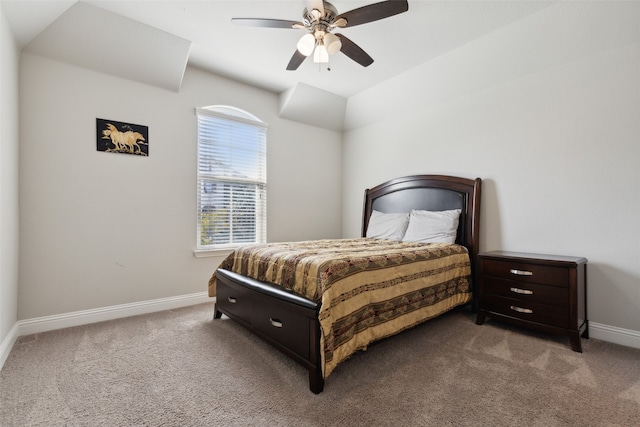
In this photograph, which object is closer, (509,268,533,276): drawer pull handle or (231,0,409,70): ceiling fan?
(231,0,409,70): ceiling fan

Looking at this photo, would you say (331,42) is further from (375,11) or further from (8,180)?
(8,180)

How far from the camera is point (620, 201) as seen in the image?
2.30 meters

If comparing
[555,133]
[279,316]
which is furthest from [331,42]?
[555,133]

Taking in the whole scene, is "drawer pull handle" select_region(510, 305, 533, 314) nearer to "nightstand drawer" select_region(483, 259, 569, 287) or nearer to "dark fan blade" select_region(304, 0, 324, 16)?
"nightstand drawer" select_region(483, 259, 569, 287)

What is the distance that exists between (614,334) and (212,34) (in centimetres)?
426

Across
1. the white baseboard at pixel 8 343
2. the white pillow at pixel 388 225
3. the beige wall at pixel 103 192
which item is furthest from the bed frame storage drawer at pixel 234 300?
the white pillow at pixel 388 225

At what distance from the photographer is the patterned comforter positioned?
5.57 feet

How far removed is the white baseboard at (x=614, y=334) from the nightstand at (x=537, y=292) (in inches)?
2.1

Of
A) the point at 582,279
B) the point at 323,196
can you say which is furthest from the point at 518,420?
the point at 323,196

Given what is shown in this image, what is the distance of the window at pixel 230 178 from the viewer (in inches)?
135

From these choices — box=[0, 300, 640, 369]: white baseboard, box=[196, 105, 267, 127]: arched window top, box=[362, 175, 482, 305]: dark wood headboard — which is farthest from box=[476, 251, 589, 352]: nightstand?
box=[196, 105, 267, 127]: arched window top

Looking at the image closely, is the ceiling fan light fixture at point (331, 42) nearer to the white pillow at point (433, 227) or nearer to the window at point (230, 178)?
the window at point (230, 178)

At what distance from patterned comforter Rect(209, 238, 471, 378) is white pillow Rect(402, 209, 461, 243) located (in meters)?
0.33

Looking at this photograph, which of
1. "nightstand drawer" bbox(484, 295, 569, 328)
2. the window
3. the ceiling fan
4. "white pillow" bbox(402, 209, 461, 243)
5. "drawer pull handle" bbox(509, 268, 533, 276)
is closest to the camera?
the ceiling fan
